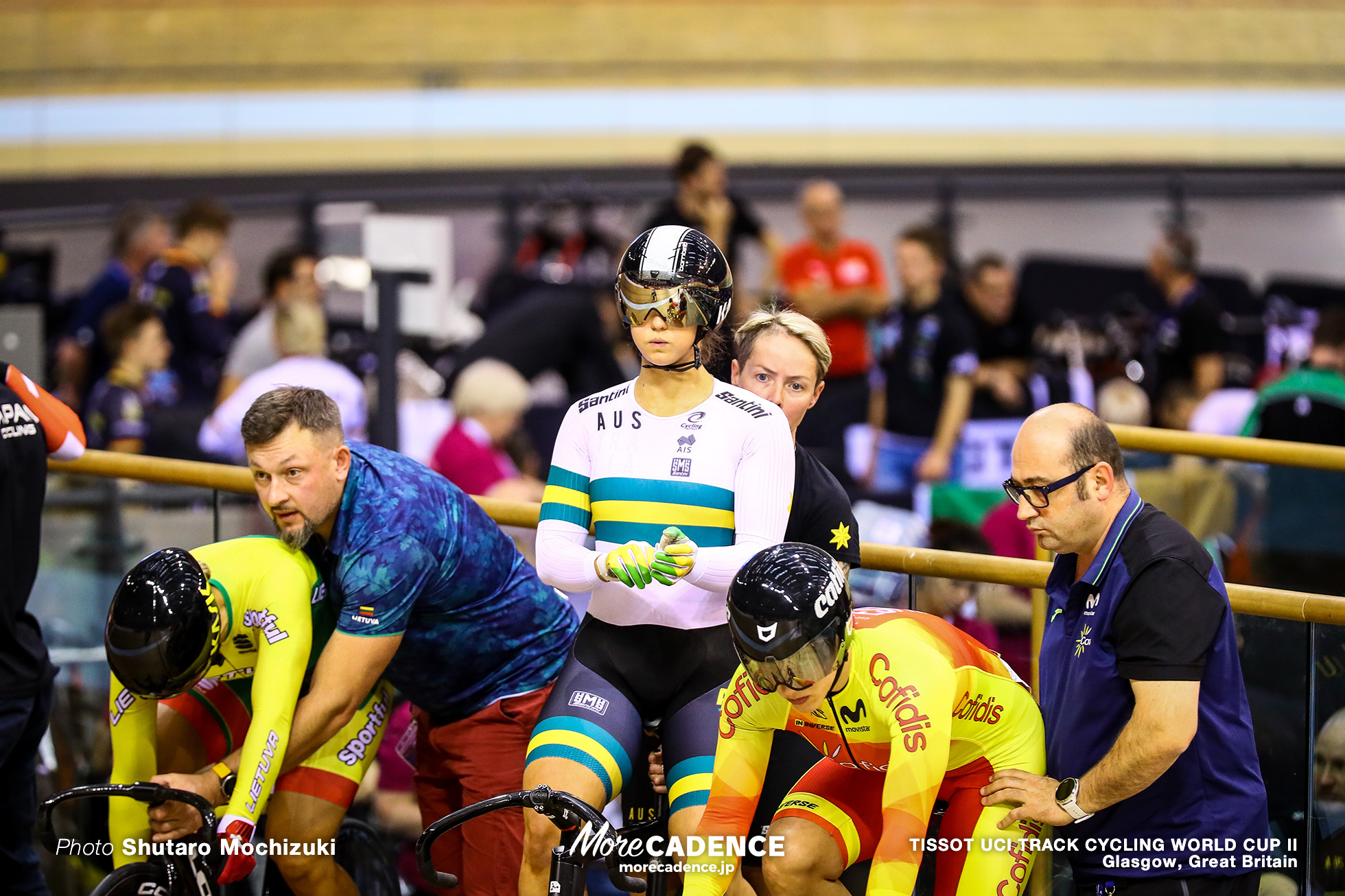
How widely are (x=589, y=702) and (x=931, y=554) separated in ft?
Answer: 3.45

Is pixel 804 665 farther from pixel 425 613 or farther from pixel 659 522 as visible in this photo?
pixel 425 613

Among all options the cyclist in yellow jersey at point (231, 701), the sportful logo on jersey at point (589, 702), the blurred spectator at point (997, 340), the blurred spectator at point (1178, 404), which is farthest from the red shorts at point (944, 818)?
the blurred spectator at point (1178, 404)

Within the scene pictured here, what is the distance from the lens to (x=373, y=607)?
362 centimetres

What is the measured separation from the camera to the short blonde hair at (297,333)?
7211 millimetres

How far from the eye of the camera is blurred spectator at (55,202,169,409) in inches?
344

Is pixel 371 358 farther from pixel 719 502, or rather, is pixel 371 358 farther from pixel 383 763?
pixel 719 502

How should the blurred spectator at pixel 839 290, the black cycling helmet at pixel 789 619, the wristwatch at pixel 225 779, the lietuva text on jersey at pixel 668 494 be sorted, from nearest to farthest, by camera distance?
1. the black cycling helmet at pixel 789 619
2. the lietuva text on jersey at pixel 668 494
3. the wristwatch at pixel 225 779
4. the blurred spectator at pixel 839 290

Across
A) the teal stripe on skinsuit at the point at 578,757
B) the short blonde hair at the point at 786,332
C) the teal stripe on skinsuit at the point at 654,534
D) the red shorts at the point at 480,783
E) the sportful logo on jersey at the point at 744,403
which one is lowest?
the red shorts at the point at 480,783

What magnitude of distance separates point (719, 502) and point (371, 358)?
6.26 meters

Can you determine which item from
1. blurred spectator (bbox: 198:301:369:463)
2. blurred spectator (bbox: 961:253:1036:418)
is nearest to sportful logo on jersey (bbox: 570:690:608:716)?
blurred spectator (bbox: 198:301:369:463)

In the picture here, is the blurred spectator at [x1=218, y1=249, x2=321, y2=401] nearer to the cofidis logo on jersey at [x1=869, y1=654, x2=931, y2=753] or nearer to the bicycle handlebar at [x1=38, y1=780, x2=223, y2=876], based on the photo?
the bicycle handlebar at [x1=38, y1=780, x2=223, y2=876]

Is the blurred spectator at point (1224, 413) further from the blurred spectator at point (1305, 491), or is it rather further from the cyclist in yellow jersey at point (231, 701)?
the cyclist in yellow jersey at point (231, 701)

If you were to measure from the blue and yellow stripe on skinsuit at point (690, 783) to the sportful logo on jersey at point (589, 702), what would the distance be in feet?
0.77

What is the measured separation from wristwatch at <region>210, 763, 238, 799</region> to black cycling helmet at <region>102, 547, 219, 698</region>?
0.81 ft
